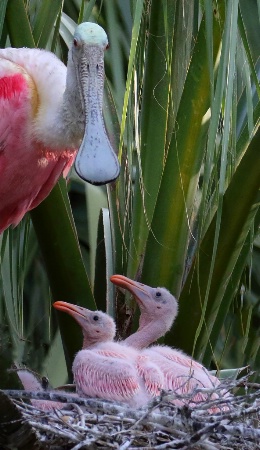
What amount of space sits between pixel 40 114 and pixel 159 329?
924mm

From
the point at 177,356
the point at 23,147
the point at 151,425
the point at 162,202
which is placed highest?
the point at 23,147

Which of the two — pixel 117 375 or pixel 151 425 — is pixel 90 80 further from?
pixel 151 425

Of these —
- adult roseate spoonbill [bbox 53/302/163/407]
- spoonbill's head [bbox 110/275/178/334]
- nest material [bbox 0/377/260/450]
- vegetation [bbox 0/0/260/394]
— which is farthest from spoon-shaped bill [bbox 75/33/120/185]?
nest material [bbox 0/377/260/450]

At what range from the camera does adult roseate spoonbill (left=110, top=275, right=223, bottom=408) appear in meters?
4.23

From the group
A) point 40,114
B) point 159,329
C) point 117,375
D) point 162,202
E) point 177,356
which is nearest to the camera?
point 117,375

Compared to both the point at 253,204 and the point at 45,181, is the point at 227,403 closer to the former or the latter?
the point at 253,204

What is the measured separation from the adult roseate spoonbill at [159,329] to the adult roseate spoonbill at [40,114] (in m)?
0.50

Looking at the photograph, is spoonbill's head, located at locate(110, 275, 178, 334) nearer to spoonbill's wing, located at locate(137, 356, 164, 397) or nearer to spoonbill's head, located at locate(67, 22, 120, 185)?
spoonbill's wing, located at locate(137, 356, 164, 397)

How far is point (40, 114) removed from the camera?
193 inches

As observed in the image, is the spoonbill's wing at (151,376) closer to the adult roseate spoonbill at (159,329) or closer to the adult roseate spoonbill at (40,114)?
the adult roseate spoonbill at (159,329)

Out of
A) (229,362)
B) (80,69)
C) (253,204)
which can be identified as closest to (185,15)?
(80,69)

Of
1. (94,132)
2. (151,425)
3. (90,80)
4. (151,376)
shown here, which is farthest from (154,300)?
(151,425)

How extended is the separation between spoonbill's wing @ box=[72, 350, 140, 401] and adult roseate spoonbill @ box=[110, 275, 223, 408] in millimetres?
124

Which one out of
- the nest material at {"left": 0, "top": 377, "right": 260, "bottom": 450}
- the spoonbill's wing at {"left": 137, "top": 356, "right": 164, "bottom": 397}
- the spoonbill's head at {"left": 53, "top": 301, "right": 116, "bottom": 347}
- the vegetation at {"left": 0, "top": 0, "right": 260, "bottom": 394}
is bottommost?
the nest material at {"left": 0, "top": 377, "right": 260, "bottom": 450}
